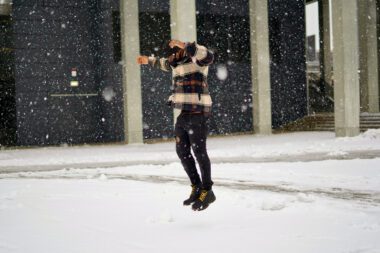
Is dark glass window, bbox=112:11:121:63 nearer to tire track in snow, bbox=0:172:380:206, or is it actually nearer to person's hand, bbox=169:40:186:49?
tire track in snow, bbox=0:172:380:206

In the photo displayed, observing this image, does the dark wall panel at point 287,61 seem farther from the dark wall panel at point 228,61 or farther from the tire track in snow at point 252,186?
the tire track in snow at point 252,186

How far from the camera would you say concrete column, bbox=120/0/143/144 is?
55.9ft

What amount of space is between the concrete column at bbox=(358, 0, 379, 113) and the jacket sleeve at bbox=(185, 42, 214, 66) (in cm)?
2119

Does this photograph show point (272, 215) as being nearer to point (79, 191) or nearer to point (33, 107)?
point (79, 191)

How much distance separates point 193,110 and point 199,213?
105cm

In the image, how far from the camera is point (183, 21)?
48.0 feet

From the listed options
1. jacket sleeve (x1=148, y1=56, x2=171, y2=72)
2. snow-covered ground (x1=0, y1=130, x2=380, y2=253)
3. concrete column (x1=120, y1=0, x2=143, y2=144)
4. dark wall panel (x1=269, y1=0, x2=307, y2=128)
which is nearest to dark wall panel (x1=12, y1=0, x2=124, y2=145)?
concrete column (x1=120, y1=0, x2=143, y2=144)

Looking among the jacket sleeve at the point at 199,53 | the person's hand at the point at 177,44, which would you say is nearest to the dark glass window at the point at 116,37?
the person's hand at the point at 177,44

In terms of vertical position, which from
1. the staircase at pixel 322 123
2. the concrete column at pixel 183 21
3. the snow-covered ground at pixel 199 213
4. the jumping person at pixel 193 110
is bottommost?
the snow-covered ground at pixel 199 213

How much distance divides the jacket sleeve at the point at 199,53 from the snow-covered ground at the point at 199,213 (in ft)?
5.08

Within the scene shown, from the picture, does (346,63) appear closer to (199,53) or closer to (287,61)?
(287,61)

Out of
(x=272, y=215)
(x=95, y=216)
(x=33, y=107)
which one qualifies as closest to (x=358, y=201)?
(x=272, y=215)

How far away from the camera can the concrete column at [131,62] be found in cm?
1703

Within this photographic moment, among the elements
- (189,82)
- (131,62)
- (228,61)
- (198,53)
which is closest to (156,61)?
(189,82)
